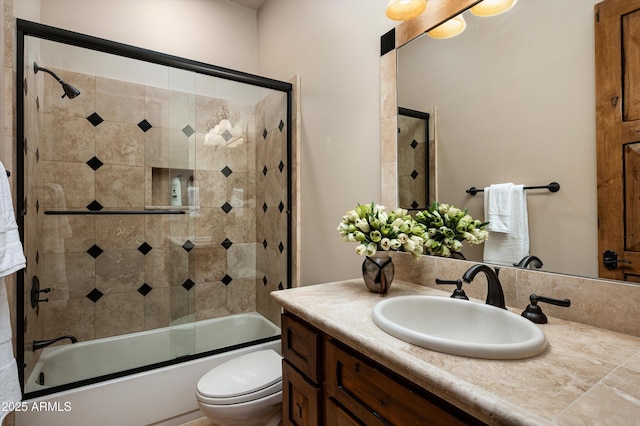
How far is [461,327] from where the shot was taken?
0.96 meters

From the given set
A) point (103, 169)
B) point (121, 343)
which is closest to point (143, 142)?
point (103, 169)

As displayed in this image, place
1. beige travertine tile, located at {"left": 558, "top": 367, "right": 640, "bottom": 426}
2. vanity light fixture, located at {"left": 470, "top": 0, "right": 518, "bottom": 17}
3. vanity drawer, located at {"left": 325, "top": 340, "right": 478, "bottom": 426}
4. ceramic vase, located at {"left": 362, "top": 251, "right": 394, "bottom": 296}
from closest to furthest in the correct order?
1. beige travertine tile, located at {"left": 558, "top": 367, "right": 640, "bottom": 426}
2. vanity drawer, located at {"left": 325, "top": 340, "right": 478, "bottom": 426}
3. vanity light fixture, located at {"left": 470, "top": 0, "right": 518, "bottom": 17}
4. ceramic vase, located at {"left": 362, "top": 251, "right": 394, "bottom": 296}

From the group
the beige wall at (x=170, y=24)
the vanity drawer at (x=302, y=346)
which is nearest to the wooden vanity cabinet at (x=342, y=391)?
the vanity drawer at (x=302, y=346)

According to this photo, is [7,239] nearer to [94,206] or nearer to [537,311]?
[94,206]

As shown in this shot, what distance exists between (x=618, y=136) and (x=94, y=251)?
2.65 meters

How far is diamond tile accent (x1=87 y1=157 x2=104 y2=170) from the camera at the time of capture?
207 centimetres

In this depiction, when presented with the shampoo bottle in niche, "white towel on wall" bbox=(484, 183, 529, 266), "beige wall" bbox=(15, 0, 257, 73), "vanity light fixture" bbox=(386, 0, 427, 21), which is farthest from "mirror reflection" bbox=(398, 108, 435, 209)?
"beige wall" bbox=(15, 0, 257, 73)

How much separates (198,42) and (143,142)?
105cm

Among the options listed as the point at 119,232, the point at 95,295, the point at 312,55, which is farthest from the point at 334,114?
the point at 95,295

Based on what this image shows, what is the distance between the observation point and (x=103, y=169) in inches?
83.6

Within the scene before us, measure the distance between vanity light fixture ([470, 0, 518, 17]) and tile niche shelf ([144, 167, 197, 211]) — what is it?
1.89m

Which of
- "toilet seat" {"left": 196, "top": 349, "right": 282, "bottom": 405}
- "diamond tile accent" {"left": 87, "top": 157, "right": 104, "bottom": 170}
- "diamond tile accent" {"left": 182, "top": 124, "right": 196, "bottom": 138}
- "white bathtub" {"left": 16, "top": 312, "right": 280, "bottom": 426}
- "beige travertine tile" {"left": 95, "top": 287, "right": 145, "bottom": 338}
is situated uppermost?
"diamond tile accent" {"left": 182, "top": 124, "right": 196, "bottom": 138}

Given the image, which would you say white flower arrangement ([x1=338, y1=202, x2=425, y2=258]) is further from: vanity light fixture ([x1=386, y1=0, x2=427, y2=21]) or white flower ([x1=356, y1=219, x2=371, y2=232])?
vanity light fixture ([x1=386, y1=0, x2=427, y2=21])

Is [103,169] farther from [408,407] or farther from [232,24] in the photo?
[408,407]
